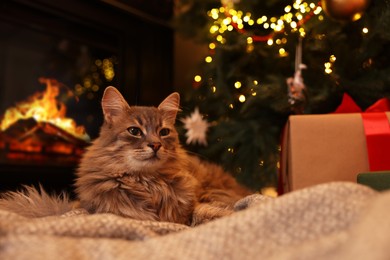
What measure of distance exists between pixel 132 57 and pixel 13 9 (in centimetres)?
60

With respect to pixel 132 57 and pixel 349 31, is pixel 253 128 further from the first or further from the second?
pixel 132 57

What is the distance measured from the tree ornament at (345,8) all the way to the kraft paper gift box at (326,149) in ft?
1.00

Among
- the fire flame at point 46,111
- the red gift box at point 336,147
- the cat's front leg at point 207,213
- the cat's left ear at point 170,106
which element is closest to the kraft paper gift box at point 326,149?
the red gift box at point 336,147

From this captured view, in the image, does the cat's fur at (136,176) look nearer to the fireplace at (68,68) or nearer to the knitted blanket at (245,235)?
the knitted blanket at (245,235)

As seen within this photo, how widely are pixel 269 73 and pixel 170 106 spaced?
63 cm

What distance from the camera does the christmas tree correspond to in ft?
4.89

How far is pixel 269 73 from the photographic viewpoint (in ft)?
5.70

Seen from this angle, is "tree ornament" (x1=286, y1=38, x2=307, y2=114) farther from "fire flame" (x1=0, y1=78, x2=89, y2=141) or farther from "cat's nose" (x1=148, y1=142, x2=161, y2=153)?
"fire flame" (x1=0, y1=78, x2=89, y2=141)

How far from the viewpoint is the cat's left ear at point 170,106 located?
49.8 inches

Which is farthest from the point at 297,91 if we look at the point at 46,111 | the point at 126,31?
the point at 46,111

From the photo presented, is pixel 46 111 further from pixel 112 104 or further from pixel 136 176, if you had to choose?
pixel 136 176

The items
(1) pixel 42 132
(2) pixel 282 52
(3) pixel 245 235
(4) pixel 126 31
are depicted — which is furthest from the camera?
(4) pixel 126 31

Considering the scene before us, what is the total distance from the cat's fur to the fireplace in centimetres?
78

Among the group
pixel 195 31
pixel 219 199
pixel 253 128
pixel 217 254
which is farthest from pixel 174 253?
pixel 195 31
